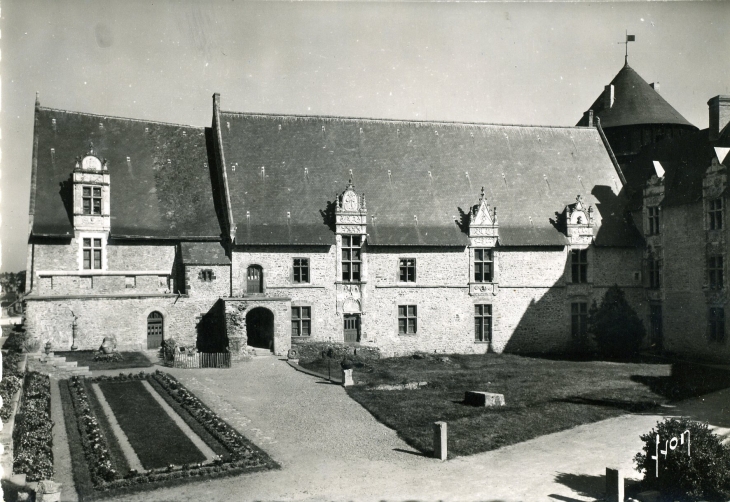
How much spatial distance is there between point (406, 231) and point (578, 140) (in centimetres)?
1401

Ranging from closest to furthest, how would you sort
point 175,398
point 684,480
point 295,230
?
point 684,480, point 175,398, point 295,230

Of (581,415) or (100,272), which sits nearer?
(581,415)

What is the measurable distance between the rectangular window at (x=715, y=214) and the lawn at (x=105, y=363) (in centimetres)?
2748

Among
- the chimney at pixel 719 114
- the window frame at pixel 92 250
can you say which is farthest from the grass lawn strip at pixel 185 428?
the chimney at pixel 719 114

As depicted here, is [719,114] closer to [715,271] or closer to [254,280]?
[715,271]

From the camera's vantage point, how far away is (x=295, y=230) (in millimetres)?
32062

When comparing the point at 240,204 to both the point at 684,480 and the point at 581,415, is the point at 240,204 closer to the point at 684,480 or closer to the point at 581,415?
the point at 581,415

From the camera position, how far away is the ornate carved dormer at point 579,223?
113 feet

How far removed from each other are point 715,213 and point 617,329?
7451 mm

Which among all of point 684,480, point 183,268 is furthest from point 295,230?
point 684,480

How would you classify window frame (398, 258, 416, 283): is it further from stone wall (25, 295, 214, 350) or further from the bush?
the bush

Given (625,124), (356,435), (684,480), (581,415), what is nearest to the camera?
(684,480)

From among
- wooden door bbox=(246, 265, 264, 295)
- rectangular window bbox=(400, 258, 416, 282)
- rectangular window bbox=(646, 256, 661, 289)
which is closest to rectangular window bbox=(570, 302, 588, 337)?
rectangular window bbox=(646, 256, 661, 289)

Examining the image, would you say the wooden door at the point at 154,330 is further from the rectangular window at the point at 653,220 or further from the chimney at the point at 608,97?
the chimney at the point at 608,97
